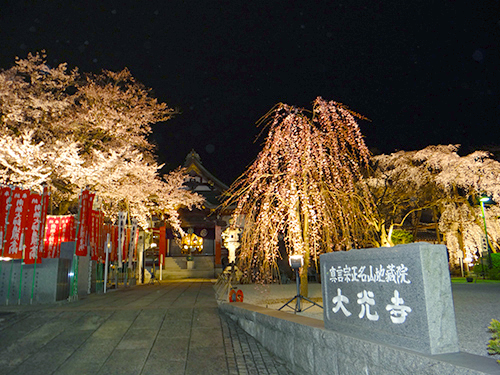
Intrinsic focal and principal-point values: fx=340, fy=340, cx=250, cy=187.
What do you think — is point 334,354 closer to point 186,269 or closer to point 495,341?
point 495,341

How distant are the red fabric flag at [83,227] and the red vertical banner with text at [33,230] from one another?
1.23 meters

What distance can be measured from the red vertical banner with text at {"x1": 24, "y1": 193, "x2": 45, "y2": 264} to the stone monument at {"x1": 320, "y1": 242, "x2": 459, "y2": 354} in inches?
353

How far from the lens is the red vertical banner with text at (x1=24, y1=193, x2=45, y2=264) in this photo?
9.63 meters

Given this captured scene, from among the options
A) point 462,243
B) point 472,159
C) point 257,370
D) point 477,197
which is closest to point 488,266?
point 462,243

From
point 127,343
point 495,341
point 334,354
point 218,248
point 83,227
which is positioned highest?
Result: point 83,227

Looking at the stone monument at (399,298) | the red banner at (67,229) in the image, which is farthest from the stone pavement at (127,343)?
the red banner at (67,229)

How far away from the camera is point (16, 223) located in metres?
9.59

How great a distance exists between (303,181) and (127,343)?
16.7ft

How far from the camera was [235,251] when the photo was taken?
1884cm

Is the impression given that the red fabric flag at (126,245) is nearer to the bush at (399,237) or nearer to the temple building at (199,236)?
the temple building at (199,236)

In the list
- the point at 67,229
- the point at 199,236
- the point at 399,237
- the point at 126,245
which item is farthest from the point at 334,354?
the point at 199,236

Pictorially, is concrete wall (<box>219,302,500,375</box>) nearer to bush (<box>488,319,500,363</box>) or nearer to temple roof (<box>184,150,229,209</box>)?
bush (<box>488,319,500,363</box>)

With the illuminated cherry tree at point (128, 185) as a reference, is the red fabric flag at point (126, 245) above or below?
below

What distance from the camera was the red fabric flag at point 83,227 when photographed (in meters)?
11.0
